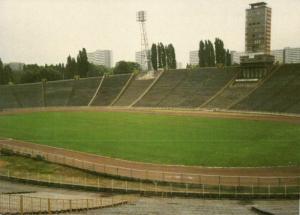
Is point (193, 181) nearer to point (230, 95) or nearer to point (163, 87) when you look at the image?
point (230, 95)

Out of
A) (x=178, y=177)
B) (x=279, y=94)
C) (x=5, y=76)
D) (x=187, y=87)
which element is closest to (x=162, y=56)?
(x=187, y=87)

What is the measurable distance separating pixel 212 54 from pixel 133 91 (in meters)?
26.3

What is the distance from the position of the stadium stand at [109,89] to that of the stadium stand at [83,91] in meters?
2.01

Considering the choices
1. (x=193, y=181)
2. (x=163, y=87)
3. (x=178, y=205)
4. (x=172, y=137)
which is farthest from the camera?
(x=163, y=87)

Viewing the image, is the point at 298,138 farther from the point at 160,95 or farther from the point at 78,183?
the point at 160,95

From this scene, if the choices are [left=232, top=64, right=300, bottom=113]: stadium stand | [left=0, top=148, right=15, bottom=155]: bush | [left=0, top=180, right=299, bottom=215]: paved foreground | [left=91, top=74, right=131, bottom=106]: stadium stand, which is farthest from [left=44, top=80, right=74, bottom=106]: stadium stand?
[left=0, top=180, right=299, bottom=215]: paved foreground

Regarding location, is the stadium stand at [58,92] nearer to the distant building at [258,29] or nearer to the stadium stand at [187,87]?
the stadium stand at [187,87]

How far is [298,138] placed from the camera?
143 ft

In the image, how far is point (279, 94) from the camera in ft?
235

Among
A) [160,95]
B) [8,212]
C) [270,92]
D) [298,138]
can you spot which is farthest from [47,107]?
[8,212]

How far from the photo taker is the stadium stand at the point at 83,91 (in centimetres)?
9503

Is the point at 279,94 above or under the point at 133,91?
above

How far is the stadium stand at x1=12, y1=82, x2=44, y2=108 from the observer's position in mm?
97125

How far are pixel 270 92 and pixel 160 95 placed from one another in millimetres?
24682
